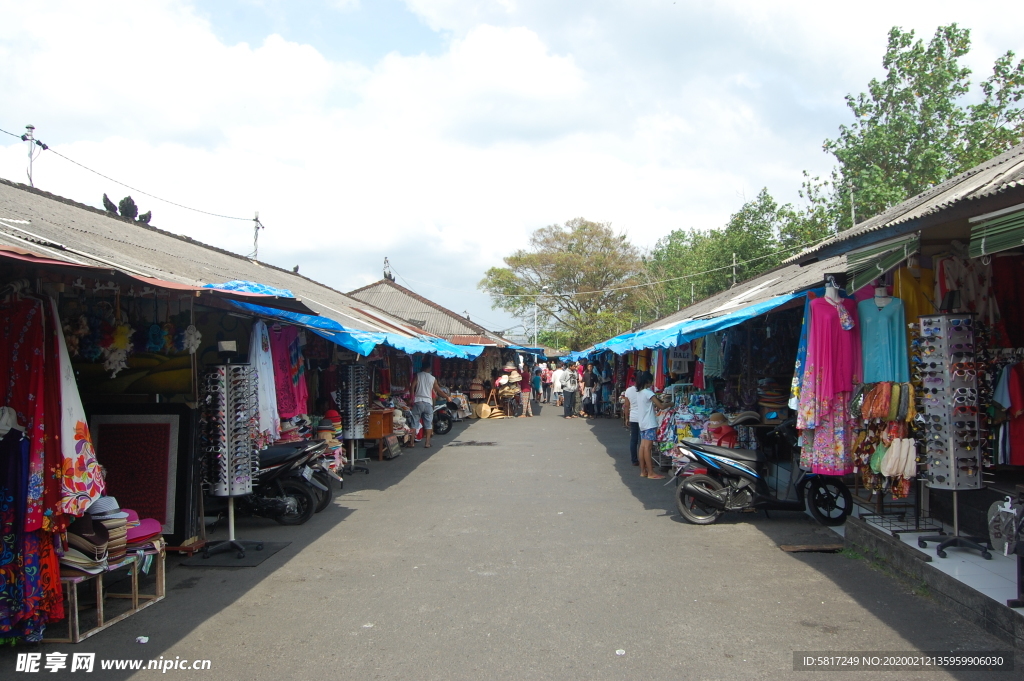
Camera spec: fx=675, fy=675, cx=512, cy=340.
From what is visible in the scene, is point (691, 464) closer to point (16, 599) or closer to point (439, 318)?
point (16, 599)

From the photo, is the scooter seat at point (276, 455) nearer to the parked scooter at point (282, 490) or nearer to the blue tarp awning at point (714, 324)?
the parked scooter at point (282, 490)

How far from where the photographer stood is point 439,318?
31.8 m

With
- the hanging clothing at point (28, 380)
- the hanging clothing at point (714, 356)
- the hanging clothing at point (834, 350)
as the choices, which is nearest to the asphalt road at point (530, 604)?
the hanging clothing at point (28, 380)

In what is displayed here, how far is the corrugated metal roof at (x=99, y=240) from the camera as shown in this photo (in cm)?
498

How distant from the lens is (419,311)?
32.5 m

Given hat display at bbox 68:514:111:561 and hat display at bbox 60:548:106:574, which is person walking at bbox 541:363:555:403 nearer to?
hat display at bbox 68:514:111:561

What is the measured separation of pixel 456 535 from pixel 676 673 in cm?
371

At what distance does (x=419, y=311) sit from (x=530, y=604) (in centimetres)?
2803

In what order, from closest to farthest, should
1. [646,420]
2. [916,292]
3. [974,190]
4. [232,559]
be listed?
[974,190], [916,292], [232,559], [646,420]

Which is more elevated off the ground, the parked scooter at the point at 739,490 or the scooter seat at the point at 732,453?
the scooter seat at the point at 732,453

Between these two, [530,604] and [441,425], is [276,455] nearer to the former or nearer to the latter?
[530,604]

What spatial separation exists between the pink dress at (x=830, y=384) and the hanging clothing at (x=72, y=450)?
5834mm

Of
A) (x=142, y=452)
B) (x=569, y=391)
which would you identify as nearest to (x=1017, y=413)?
(x=142, y=452)

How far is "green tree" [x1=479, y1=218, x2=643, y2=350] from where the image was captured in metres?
43.3
